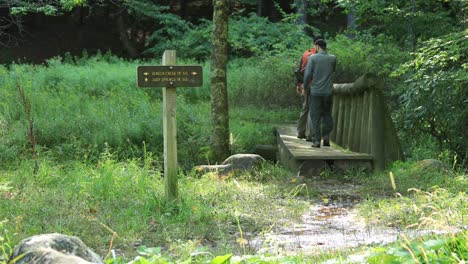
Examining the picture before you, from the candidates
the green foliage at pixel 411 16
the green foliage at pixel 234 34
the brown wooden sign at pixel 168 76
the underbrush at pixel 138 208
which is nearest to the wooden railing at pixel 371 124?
the underbrush at pixel 138 208

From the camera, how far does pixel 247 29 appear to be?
24875 millimetres

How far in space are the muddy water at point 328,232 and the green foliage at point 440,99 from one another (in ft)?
8.32

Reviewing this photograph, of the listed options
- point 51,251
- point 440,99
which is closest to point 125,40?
point 440,99

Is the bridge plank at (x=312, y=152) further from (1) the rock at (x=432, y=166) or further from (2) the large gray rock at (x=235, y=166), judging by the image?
(1) the rock at (x=432, y=166)

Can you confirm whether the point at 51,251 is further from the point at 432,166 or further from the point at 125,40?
the point at 125,40

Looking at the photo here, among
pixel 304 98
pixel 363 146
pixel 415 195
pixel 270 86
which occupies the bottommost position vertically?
pixel 363 146

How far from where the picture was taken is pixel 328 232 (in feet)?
21.6

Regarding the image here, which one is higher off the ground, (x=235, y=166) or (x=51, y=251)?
(x=51, y=251)

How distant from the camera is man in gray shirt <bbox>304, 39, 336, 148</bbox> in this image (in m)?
10.8

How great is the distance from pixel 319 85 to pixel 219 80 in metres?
1.84

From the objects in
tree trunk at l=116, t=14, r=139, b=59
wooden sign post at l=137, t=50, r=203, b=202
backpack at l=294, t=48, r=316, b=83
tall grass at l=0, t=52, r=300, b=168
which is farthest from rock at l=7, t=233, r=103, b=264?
tree trunk at l=116, t=14, r=139, b=59

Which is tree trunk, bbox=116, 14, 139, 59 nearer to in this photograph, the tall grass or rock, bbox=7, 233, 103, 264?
the tall grass

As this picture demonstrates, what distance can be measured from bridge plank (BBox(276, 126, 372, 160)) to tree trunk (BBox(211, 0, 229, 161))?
115 cm

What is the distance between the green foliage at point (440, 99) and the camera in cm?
952
